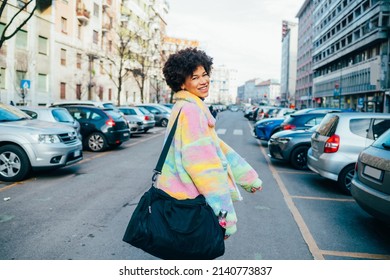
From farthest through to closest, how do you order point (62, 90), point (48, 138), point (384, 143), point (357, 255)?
point (62, 90) < point (48, 138) < point (384, 143) < point (357, 255)

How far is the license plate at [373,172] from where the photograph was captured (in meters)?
4.79

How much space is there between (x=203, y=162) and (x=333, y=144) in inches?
232

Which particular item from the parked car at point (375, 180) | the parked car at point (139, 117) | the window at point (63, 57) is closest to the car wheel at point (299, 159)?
the parked car at point (375, 180)

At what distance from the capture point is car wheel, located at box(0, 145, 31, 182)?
7883mm

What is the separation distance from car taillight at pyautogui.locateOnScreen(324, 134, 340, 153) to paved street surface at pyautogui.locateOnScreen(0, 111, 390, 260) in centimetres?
83

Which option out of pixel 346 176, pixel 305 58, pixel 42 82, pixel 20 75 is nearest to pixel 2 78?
pixel 20 75

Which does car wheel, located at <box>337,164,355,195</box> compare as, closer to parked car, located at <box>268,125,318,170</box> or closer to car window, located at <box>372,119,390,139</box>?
car window, located at <box>372,119,390,139</box>

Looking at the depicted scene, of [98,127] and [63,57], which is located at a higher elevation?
[63,57]

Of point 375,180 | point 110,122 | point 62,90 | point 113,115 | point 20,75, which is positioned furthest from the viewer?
point 62,90

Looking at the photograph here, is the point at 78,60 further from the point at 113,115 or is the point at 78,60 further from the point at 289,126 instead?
the point at 289,126

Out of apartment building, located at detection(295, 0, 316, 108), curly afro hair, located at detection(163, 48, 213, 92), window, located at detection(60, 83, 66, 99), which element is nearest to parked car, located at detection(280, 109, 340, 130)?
curly afro hair, located at detection(163, 48, 213, 92)

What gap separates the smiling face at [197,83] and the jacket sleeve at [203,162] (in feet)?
0.90

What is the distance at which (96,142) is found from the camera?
13.7 m

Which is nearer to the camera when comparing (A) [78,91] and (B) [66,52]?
(B) [66,52]
